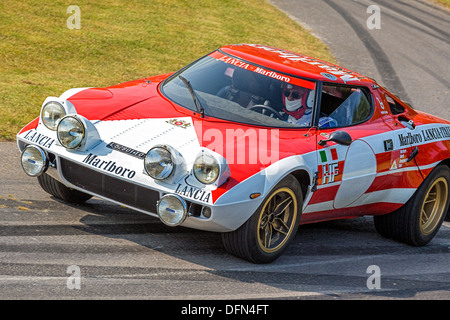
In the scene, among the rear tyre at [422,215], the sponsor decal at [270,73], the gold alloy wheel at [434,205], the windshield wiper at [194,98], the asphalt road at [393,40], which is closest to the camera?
the windshield wiper at [194,98]

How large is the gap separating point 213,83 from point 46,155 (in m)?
1.63

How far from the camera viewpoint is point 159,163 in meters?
4.98

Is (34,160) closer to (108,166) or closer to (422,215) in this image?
(108,166)

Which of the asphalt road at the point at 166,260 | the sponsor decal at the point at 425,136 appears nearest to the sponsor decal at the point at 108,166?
the asphalt road at the point at 166,260

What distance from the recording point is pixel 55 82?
10.7 m

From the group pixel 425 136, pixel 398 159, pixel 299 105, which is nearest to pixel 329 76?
pixel 299 105

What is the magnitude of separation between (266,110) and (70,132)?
1.62 metres

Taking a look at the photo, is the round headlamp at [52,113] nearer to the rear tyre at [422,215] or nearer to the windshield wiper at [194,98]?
the windshield wiper at [194,98]

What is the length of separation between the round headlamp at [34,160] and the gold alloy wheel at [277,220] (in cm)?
170

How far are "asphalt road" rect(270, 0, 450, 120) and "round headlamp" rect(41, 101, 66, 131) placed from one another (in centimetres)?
802

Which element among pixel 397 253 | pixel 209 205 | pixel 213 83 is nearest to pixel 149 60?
pixel 213 83

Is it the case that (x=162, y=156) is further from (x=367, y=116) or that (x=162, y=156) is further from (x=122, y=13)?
(x=122, y=13)

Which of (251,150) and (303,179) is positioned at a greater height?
(251,150)

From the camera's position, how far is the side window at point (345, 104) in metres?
6.08
